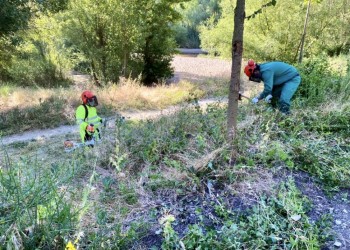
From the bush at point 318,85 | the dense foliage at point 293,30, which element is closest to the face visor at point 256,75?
the bush at point 318,85

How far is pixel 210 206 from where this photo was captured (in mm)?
2715

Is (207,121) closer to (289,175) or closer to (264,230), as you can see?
(289,175)

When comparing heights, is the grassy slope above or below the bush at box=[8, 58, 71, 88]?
above

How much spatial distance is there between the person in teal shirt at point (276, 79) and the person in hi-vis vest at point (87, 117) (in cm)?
263

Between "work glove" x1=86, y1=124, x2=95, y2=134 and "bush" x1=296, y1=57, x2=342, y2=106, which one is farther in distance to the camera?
"bush" x1=296, y1=57, x2=342, y2=106

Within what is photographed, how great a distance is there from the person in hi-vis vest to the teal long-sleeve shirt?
2813 millimetres

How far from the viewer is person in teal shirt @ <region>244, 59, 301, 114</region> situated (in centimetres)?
519

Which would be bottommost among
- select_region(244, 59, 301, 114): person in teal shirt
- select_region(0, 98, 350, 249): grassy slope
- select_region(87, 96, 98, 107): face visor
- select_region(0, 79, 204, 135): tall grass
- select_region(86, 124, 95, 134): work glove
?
select_region(0, 79, 204, 135): tall grass

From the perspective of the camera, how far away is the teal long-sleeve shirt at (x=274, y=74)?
521cm

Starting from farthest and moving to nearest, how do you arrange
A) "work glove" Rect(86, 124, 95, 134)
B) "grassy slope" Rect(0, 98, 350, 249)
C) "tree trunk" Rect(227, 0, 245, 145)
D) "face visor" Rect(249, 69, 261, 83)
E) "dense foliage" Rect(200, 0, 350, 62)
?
1. "dense foliage" Rect(200, 0, 350, 62)
2. "face visor" Rect(249, 69, 261, 83)
3. "work glove" Rect(86, 124, 95, 134)
4. "tree trunk" Rect(227, 0, 245, 145)
5. "grassy slope" Rect(0, 98, 350, 249)

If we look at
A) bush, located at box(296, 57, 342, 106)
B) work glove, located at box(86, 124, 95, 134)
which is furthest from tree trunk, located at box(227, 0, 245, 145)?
work glove, located at box(86, 124, 95, 134)

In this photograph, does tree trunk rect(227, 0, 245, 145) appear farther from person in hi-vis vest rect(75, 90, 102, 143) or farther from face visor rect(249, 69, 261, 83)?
person in hi-vis vest rect(75, 90, 102, 143)

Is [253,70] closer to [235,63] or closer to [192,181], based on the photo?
[235,63]

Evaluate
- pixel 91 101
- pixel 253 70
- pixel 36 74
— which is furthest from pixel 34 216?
pixel 36 74
